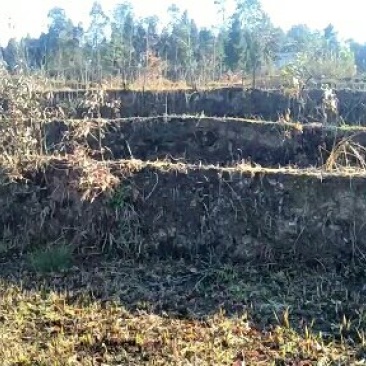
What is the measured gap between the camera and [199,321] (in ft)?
14.0

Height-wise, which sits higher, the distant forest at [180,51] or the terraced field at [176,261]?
the distant forest at [180,51]

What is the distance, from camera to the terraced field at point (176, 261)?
3.90 metres

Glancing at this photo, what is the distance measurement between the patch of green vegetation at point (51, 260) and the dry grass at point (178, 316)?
11 cm

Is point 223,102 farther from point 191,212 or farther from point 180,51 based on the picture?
point 180,51

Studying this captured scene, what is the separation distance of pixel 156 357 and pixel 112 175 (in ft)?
8.71

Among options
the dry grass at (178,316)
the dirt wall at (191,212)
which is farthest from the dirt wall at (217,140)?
the dry grass at (178,316)

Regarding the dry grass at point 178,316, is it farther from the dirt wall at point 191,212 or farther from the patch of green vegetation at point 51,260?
the dirt wall at point 191,212

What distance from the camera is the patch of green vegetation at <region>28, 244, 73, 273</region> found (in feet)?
17.9

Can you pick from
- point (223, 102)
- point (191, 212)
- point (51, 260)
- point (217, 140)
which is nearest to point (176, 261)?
point (191, 212)

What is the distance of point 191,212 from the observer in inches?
231

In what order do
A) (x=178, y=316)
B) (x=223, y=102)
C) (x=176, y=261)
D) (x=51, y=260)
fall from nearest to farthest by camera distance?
(x=178, y=316) < (x=51, y=260) < (x=176, y=261) < (x=223, y=102)

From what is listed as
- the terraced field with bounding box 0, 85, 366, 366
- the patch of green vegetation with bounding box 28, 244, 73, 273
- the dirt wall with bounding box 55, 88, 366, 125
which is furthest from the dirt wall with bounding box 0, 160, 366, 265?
the dirt wall with bounding box 55, 88, 366, 125

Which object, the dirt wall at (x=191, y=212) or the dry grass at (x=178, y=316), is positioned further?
the dirt wall at (x=191, y=212)

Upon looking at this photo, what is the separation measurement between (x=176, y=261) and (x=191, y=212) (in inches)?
21.6
